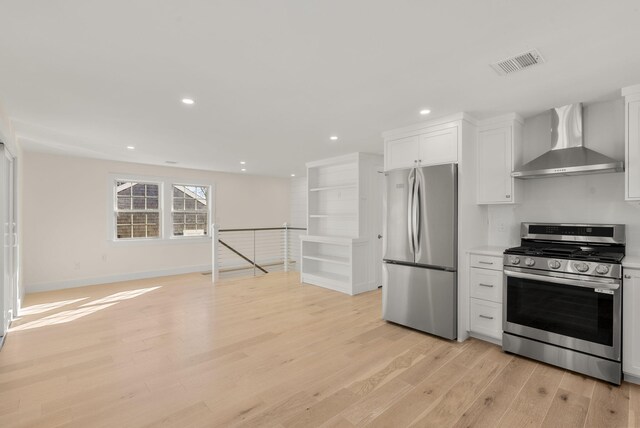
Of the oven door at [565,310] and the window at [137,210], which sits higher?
the window at [137,210]

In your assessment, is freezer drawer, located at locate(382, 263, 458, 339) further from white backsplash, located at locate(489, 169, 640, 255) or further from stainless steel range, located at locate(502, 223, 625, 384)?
white backsplash, located at locate(489, 169, 640, 255)

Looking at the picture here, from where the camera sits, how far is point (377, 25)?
180cm

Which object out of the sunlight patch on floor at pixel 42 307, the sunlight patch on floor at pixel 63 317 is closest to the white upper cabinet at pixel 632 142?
the sunlight patch on floor at pixel 63 317

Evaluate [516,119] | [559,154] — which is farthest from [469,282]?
[516,119]

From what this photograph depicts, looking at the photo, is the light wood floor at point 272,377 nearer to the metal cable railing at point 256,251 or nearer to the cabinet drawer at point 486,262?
the cabinet drawer at point 486,262

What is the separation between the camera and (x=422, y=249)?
3.57 meters

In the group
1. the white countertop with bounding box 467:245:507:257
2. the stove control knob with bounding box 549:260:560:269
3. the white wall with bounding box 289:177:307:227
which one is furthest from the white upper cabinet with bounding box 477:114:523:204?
the white wall with bounding box 289:177:307:227

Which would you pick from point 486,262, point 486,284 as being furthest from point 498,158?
point 486,284

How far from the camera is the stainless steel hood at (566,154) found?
284cm

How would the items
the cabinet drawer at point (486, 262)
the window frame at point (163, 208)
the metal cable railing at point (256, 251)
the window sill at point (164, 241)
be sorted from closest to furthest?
the cabinet drawer at point (486, 262), the window frame at point (163, 208), the window sill at point (164, 241), the metal cable railing at point (256, 251)

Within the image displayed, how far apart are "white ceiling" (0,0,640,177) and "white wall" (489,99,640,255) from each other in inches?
13.3

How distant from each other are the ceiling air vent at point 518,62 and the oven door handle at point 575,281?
1.83 m

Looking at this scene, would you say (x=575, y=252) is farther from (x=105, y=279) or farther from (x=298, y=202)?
(x=105, y=279)

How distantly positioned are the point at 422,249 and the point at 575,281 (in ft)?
4.51
